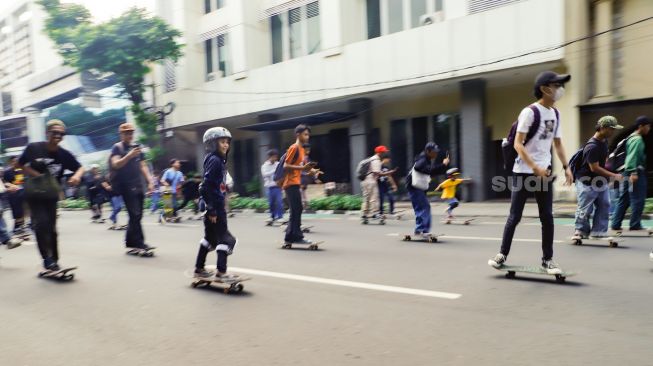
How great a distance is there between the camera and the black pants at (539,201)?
4695mm

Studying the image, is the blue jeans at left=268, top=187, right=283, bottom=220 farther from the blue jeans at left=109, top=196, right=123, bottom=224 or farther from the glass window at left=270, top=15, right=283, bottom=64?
the glass window at left=270, top=15, right=283, bottom=64

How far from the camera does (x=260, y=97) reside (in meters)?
20.2

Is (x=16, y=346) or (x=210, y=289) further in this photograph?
(x=210, y=289)

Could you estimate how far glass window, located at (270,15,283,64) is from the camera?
21047 mm

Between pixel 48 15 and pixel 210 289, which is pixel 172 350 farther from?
pixel 48 15

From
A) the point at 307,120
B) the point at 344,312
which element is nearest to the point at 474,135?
the point at 307,120

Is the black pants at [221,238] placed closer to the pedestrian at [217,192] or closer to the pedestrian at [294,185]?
the pedestrian at [217,192]

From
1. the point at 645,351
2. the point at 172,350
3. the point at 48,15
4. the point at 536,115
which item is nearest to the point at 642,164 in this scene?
the point at 536,115

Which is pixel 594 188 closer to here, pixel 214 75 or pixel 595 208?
pixel 595 208

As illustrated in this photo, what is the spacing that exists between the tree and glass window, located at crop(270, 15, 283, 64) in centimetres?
465

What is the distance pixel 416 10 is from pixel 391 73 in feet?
8.14

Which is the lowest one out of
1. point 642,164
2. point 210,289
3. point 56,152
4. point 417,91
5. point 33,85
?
point 210,289

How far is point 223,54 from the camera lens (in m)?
22.9

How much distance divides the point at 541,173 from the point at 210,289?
11.3ft
